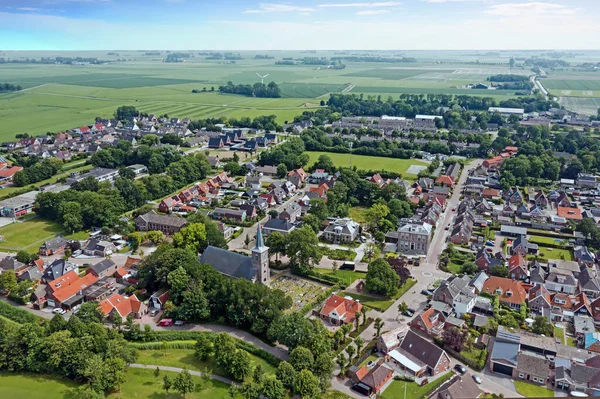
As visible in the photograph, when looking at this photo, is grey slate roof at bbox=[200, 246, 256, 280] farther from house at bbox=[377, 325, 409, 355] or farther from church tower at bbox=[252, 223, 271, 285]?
house at bbox=[377, 325, 409, 355]

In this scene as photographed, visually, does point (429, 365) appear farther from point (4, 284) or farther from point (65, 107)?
point (65, 107)

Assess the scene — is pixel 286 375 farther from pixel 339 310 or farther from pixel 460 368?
pixel 460 368

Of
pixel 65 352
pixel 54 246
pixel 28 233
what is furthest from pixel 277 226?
pixel 28 233

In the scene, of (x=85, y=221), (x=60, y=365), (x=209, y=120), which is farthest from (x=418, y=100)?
(x=60, y=365)

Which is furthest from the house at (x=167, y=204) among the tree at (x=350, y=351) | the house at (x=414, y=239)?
the tree at (x=350, y=351)

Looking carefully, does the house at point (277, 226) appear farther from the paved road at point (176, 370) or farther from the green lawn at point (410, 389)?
the green lawn at point (410, 389)
